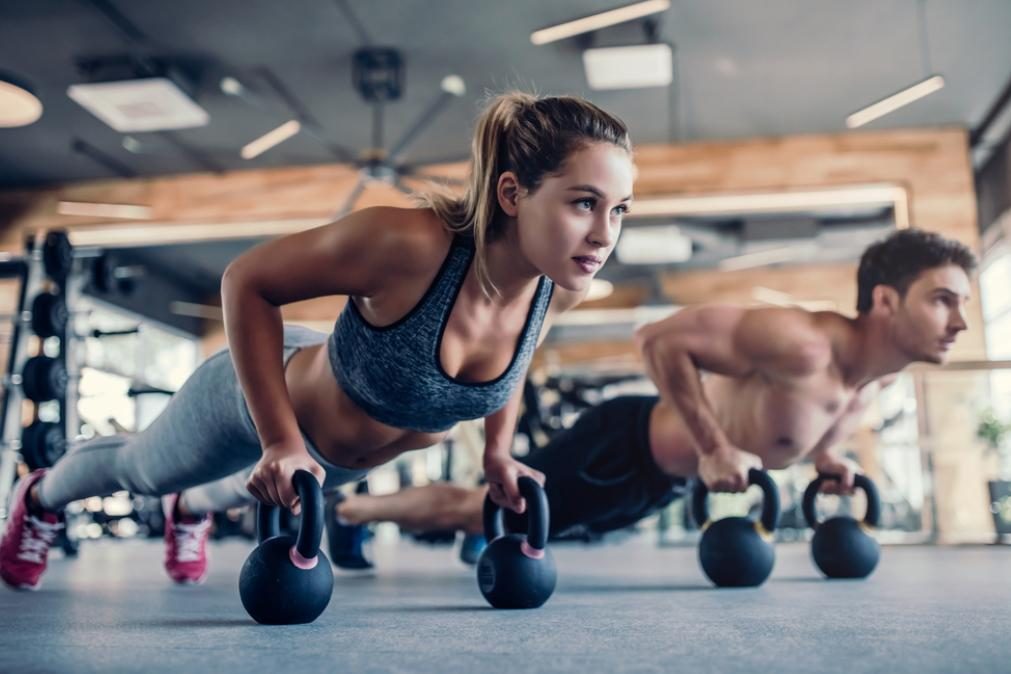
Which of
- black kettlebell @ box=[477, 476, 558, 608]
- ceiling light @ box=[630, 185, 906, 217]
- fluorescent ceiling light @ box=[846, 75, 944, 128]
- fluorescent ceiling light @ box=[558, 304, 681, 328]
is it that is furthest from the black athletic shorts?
fluorescent ceiling light @ box=[558, 304, 681, 328]

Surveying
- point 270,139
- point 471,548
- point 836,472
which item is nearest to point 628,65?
point 270,139

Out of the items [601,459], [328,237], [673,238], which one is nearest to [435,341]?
[328,237]

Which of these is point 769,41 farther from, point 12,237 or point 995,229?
point 12,237

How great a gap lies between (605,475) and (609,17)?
8.92 feet

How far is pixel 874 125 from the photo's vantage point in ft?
19.0

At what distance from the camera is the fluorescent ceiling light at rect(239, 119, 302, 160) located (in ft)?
18.7

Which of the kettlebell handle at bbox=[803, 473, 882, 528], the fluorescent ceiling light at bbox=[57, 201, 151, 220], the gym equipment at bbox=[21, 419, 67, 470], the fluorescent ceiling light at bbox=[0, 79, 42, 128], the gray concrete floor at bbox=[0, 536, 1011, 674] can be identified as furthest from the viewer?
the fluorescent ceiling light at bbox=[57, 201, 151, 220]

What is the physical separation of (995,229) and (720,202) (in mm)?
2197

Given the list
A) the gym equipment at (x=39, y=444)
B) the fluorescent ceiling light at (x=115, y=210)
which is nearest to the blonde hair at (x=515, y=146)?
the gym equipment at (x=39, y=444)

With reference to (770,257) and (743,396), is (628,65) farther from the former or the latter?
(770,257)

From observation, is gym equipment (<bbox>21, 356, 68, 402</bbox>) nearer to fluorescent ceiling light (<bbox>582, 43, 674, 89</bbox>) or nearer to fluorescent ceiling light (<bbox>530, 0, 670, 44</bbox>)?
fluorescent ceiling light (<bbox>530, 0, 670, 44</bbox>)

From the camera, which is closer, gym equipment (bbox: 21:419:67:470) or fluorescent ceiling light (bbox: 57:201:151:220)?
gym equipment (bbox: 21:419:67:470)

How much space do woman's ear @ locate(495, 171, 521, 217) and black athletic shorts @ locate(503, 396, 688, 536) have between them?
3.61ft

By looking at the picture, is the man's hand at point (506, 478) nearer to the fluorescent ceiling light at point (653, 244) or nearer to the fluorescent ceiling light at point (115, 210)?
the fluorescent ceiling light at point (653, 244)
